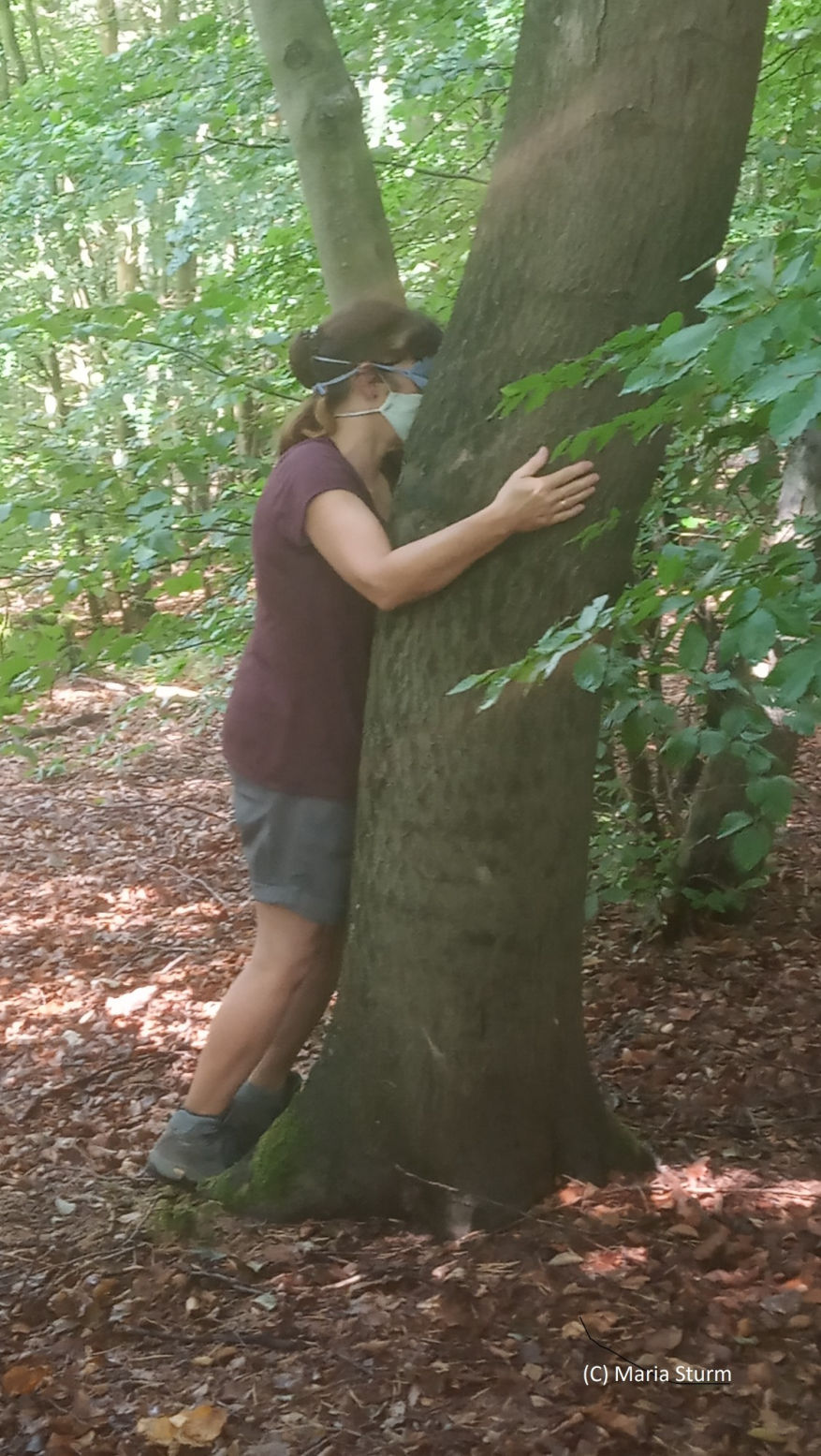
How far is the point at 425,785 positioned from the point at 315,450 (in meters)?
0.72

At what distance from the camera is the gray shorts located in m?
2.52

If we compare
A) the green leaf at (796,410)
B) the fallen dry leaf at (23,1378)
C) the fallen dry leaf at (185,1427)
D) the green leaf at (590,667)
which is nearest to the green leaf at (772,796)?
the green leaf at (590,667)

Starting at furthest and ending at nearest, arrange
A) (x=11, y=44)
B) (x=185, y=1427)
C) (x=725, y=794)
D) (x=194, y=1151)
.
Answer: (x=11, y=44), (x=725, y=794), (x=194, y=1151), (x=185, y=1427)

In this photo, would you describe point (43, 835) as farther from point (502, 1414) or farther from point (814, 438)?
Answer: point (502, 1414)

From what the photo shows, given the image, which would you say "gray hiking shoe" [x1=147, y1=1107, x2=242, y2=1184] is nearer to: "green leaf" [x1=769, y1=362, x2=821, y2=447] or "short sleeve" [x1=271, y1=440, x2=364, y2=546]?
"short sleeve" [x1=271, y1=440, x2=364, y2=546]

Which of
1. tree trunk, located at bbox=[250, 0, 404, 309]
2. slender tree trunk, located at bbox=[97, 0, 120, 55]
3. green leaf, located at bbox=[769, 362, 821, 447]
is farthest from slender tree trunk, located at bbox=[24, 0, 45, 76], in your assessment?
green leaf, located at bbox=[769, 362, 821, 447]

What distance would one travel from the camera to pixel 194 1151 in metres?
2.73

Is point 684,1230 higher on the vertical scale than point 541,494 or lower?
lower

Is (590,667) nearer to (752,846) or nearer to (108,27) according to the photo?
(752,846)

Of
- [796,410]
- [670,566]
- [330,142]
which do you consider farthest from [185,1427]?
[330,142]

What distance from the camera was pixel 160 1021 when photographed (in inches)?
167

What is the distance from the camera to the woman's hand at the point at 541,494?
204cm

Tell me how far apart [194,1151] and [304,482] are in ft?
5.08

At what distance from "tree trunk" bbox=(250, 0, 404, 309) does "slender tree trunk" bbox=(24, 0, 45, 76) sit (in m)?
11.1
